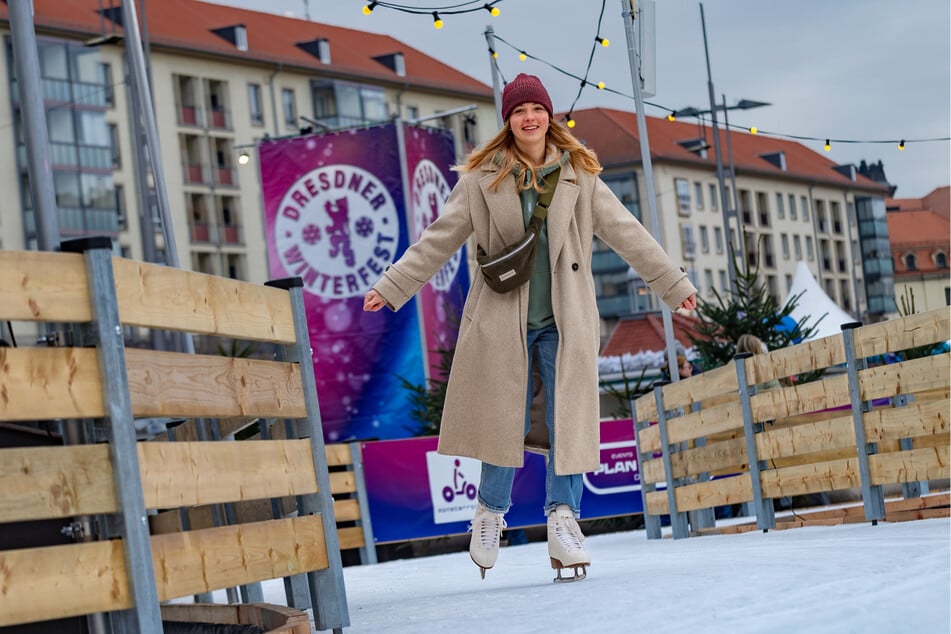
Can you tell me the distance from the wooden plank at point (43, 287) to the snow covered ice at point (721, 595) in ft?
5.33

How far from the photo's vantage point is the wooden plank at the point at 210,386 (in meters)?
5.27

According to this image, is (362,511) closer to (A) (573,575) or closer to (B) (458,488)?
(B) (458,488)

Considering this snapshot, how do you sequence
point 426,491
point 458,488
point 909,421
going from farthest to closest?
point 458,488, point 426,491, point 909,421

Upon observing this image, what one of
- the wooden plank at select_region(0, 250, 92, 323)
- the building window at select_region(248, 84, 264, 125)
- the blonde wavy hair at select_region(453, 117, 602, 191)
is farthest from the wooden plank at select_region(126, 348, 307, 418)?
the building window at select_region(248, 84, 264, 125)

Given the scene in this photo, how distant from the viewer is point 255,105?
77375 millimetres

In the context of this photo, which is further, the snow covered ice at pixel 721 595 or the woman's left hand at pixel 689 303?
the woman's left hand at pixel 689 303

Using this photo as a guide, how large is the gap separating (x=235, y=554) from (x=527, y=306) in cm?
229

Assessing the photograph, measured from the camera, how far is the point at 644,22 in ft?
45.0

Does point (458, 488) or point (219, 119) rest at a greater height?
point (219, 119)

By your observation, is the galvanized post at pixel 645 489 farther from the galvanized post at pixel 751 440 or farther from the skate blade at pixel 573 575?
the skate blade at pixel 573 575

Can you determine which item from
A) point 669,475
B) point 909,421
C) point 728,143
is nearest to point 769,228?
point 728,143

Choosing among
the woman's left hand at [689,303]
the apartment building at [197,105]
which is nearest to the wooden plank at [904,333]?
the woman's left hand at [689,303]

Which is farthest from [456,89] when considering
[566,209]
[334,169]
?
[566,209]

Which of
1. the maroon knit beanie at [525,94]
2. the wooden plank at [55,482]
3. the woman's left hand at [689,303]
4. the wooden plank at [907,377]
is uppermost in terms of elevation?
the maroon knit beanie at [525,94]
